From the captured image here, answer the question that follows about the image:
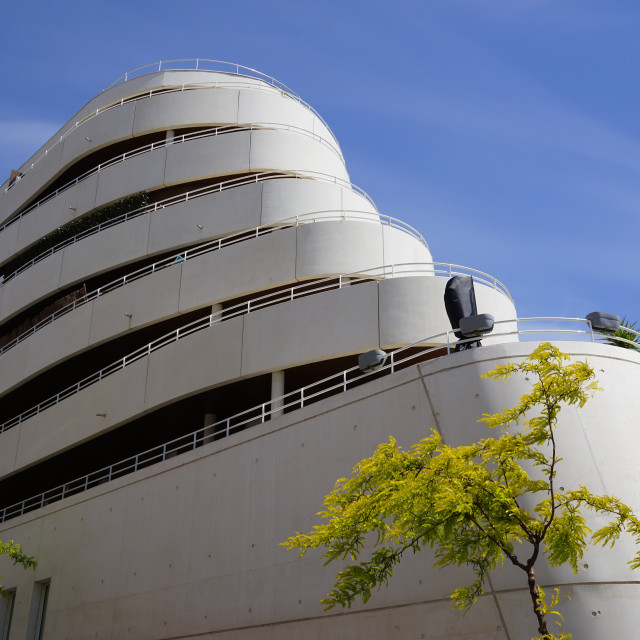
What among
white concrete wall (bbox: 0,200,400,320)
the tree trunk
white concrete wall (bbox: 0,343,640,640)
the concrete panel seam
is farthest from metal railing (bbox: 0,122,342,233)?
the tree trunk

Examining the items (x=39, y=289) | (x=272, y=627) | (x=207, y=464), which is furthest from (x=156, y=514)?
(x=39, y=289)

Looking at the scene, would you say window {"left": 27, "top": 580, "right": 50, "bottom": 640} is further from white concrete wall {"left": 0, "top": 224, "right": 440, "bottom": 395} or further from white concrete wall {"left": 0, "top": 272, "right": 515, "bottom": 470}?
white concrete wall {"left": 0, "top": 224, "right": 440, "bottom": 395}

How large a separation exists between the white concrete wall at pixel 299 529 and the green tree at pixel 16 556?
0.79 meters

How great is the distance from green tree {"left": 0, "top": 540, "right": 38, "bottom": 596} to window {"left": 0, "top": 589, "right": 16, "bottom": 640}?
0.41m

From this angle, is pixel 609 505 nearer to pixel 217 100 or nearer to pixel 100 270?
pixel 100 270

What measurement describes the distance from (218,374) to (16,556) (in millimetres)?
7937

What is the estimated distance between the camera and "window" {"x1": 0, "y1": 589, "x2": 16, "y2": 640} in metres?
24.6

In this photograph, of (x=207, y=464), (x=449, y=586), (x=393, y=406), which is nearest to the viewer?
(x=449, y=586)

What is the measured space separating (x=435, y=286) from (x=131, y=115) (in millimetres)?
17997

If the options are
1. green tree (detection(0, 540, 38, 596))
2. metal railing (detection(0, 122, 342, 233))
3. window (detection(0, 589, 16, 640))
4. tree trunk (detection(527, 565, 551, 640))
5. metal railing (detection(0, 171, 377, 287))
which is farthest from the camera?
metal railing (detection(0, 122, 342, 233))

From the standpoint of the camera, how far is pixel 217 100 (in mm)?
32594

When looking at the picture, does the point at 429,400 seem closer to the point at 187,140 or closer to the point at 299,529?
the point at 299,529

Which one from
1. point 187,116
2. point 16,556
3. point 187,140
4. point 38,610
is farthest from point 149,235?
point 38,610

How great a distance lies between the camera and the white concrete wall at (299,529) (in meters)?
14.0
